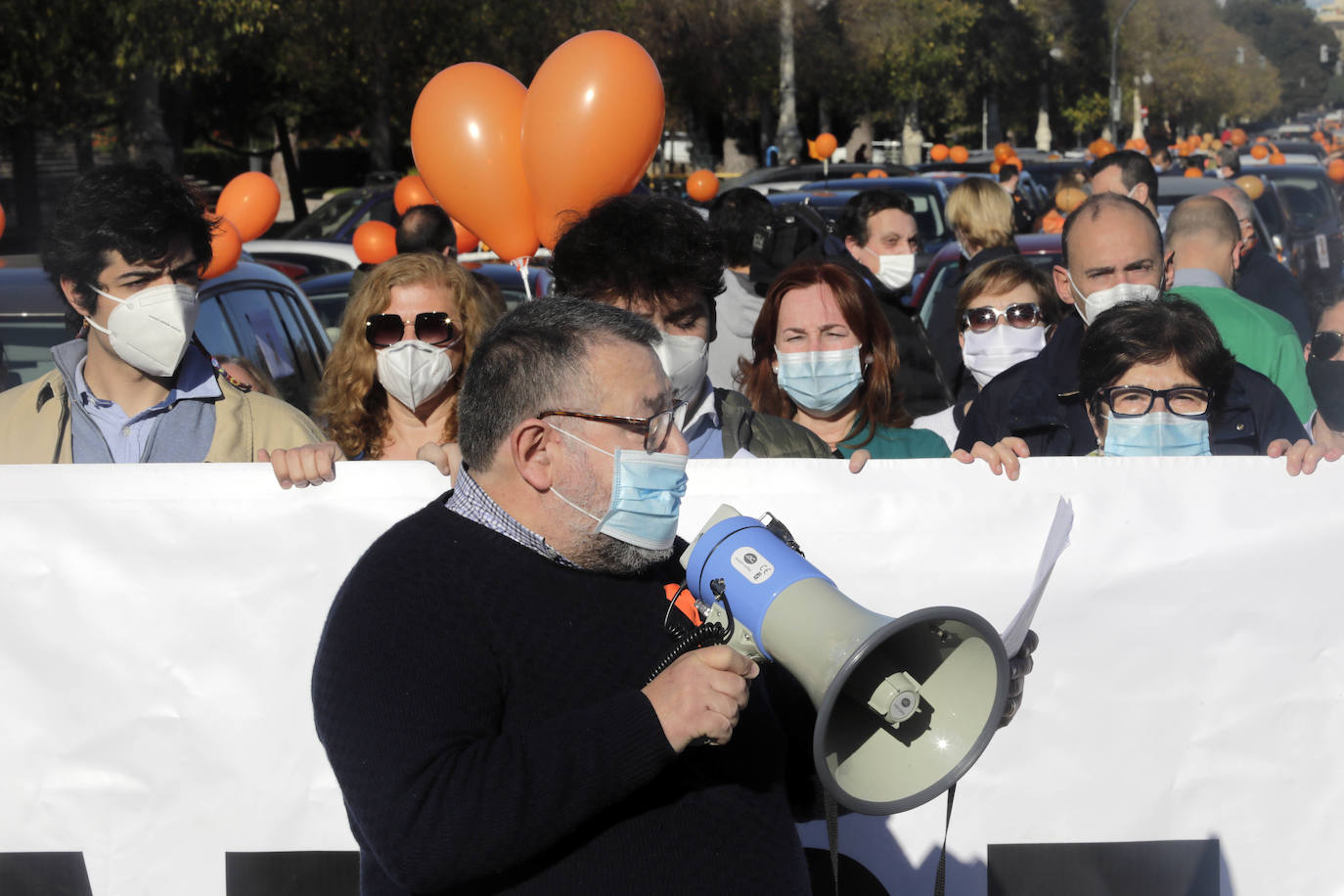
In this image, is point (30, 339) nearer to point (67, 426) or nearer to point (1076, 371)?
point (67, 426)

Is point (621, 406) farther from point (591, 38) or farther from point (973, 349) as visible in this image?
point (973, 349)

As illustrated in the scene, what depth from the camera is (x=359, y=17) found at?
25672 mm

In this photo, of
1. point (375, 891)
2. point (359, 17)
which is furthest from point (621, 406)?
point (359, 17)

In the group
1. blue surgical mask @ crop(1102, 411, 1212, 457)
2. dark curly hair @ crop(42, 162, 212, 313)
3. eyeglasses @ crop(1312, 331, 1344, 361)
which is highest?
dark curly hair @ crop(42, 162, 212, 313)

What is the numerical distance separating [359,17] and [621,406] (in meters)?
25.4

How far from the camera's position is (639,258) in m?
3.31

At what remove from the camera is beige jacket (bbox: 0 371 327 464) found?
3309mm

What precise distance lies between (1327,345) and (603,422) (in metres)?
2.82

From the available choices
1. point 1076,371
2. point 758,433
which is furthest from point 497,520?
point 1076,371

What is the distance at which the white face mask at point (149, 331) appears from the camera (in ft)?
10.9

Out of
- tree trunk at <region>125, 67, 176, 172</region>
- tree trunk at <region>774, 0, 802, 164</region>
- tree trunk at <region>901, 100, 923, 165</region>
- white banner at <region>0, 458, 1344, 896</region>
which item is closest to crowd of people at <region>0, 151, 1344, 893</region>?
white banner at <region>0, 458, 1344, 896</region>

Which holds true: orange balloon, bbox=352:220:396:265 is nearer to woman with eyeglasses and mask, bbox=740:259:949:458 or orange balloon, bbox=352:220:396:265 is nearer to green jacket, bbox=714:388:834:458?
woman with eyeglasses and mask, bbox=740:259:949:458

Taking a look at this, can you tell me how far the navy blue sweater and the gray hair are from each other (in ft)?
0.45

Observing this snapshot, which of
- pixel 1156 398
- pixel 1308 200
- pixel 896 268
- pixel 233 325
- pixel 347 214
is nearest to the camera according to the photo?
pixel 1156 398
